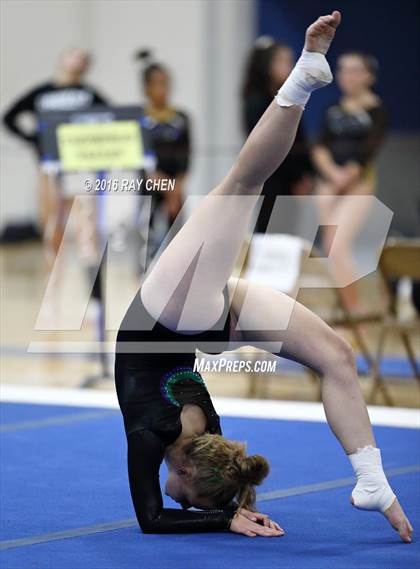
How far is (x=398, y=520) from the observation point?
2916 mm

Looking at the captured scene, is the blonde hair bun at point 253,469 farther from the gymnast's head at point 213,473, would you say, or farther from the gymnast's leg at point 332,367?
the gymnast's leg at point 332,367

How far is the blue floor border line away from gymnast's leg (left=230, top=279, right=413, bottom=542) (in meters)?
0.60

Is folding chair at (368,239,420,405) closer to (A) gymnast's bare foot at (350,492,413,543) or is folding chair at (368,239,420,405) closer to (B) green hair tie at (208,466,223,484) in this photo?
(A) gymnast's bare foot at (350,492,413,543)

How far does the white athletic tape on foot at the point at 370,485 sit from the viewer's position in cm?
289

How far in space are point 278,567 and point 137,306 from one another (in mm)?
825

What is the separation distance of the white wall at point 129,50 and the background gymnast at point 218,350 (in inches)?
316

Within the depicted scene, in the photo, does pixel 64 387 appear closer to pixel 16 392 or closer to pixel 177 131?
pixel 16 392

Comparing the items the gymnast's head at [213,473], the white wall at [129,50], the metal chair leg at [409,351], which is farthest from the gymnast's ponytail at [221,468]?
the white wall at [129,50]

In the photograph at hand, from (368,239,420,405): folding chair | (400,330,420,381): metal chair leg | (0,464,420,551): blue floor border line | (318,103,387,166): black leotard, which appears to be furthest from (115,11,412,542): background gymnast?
(318,103,387,166): black leotard

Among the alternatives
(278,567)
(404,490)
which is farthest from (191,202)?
(278,567)

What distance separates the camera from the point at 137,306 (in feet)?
10.2

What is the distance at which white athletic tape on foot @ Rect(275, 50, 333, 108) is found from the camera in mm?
2844

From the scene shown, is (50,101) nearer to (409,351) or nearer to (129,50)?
(409,351)

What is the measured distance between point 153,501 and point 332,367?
610 mm
